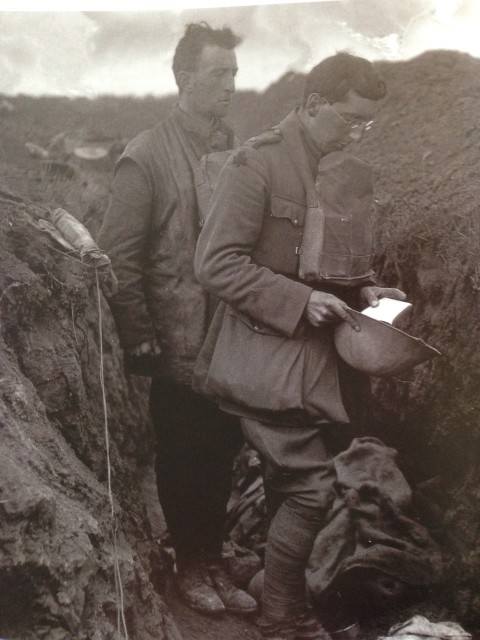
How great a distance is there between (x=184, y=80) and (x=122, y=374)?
93 centimetres

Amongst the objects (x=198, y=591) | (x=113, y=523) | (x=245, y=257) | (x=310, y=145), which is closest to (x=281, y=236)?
(x=245, y=257)

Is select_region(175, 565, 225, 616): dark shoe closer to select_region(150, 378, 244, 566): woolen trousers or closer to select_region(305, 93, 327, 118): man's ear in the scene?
select_region(150, 378, 244, 566): woolen trousers

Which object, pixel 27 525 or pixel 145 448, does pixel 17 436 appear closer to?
pixel 27 525

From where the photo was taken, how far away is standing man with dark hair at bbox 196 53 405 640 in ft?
6.61

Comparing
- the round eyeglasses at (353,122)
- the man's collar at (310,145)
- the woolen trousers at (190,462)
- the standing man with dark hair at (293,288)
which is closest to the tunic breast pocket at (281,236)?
the standing man with dark hair at (293,288)

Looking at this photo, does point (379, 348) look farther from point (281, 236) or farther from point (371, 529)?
point (371, 529)

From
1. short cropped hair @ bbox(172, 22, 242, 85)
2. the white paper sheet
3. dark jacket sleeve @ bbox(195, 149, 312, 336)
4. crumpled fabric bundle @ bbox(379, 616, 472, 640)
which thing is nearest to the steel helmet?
the white paper sheet

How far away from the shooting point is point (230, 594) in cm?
224

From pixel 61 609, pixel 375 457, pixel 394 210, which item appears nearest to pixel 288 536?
pixel 375 457

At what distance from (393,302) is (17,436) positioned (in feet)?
3.51

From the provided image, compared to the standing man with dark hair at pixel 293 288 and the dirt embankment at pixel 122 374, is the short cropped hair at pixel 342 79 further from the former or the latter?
the dirt embankment at pixel 122 374

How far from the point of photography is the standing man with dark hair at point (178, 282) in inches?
A: 86.7

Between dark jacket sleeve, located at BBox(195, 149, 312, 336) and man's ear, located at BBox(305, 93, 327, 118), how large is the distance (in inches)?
8.6

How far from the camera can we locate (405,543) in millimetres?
2162
